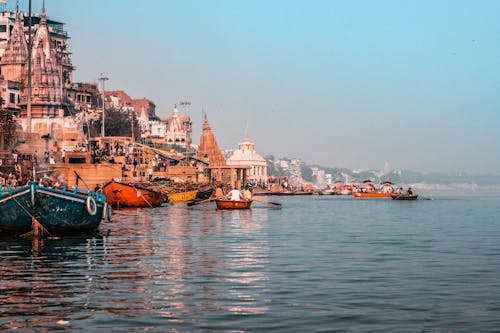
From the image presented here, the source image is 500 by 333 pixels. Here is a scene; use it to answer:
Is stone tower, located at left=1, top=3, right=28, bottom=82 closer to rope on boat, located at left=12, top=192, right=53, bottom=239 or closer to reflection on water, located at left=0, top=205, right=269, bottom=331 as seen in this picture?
reflection on water, located at left=0, top=205, right=269, bottom=331

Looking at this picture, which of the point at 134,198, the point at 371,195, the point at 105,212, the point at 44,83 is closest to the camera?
the point at 105,212

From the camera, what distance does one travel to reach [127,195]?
245 ft

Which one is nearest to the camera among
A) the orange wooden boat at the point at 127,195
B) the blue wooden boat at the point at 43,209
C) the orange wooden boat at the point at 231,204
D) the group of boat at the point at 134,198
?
the blue wooden boat at the point at 43,209

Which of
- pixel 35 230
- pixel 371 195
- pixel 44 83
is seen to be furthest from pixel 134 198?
pixel 371 195

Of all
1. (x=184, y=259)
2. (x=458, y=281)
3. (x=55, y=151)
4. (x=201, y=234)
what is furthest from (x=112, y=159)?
(x=458, y=281)

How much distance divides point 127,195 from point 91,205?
3714 centimetres

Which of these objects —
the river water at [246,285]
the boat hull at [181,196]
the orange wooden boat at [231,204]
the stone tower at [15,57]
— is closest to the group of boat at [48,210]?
the river water at [246,285]

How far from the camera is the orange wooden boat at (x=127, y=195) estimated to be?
73250mm

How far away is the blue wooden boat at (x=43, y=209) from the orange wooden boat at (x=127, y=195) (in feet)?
117

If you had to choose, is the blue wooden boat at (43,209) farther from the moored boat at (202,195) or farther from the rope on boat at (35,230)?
the moored boat at (202,195)

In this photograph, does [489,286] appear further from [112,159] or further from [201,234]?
[112,159]

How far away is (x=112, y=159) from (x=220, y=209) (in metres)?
45.2

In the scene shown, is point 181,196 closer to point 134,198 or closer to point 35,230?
point 134,198

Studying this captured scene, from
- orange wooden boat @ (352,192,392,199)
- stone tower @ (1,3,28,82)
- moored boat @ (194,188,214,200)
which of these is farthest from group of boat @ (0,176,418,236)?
orange wooden boat @ (352,192,392,199)
